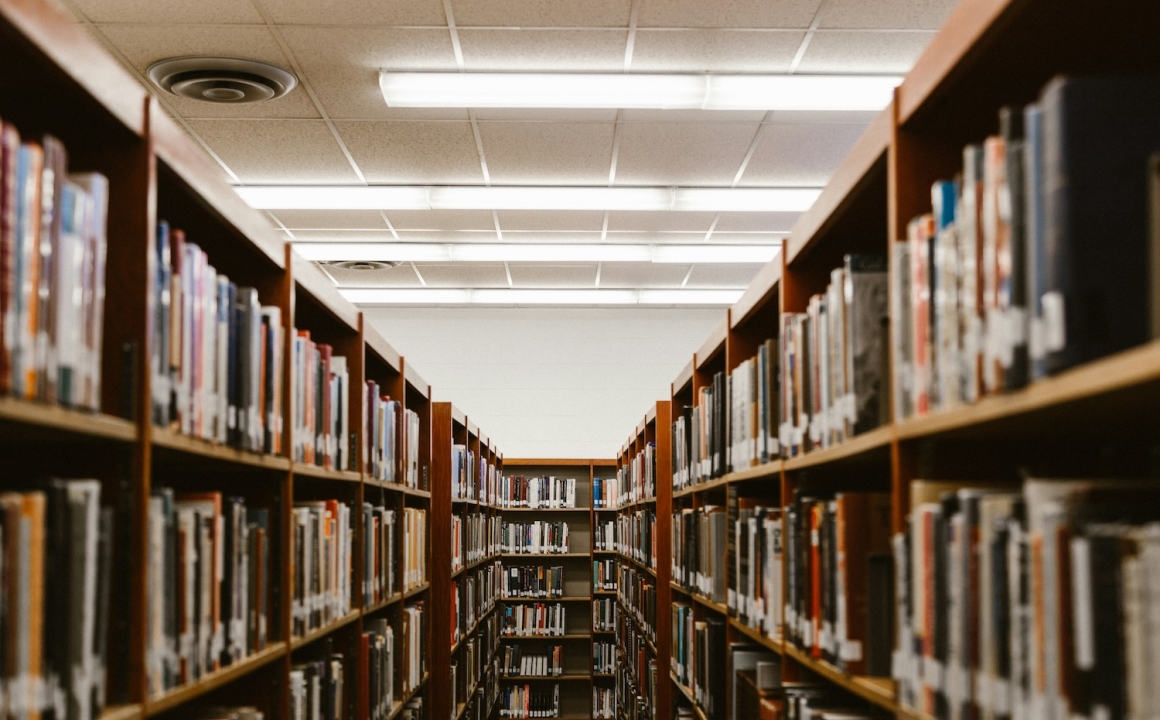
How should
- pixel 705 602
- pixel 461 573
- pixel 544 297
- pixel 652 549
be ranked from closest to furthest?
pixel 705 602, pixel 652 549, pixel 461 573, pixel 544 297

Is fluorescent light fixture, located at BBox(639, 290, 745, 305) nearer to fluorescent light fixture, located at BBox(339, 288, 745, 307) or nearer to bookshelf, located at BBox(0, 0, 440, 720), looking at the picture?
fluorescent light fixture, located at BBox(339, 288, 745, 307)

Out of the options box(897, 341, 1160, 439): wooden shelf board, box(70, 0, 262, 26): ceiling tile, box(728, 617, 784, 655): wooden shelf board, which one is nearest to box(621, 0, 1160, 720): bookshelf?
box(897, 341, 1160, 439): wooden shelf board

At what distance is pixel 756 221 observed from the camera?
23.3ft

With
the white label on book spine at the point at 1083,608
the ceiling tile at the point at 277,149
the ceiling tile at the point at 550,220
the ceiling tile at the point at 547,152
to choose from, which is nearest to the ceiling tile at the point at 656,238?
the ceiling tile at the point at 550,220

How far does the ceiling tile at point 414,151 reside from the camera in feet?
17.7

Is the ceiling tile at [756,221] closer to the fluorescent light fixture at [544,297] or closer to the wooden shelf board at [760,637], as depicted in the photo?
the fluorescent light fixture at [544,297]

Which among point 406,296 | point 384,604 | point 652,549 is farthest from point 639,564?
point 406,296

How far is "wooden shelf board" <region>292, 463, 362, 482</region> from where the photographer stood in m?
2.52

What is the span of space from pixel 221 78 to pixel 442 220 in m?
2.47

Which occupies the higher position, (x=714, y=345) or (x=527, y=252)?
(x=527, y=252)

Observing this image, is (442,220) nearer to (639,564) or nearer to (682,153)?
(682,153)

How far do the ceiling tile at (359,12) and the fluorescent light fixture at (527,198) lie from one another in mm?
2131

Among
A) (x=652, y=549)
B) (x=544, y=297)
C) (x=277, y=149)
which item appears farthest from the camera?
(x=544, y=297)

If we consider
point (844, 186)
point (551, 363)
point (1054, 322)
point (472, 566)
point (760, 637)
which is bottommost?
point (472, 566)
